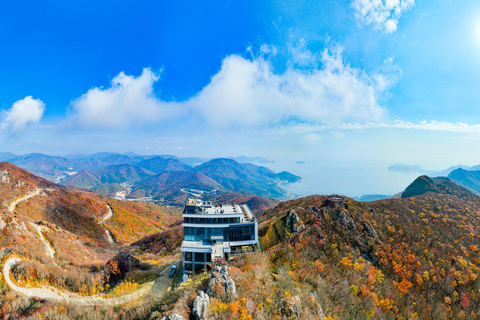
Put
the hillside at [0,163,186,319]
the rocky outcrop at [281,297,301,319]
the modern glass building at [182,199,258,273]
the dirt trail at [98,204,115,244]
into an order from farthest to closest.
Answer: the dirt trail at [98,204,115,244]
the modern glass building at [182,199,258,273]
the hillside at [0,163,186,319]
the rocky outcrop at [281,297,301,319]

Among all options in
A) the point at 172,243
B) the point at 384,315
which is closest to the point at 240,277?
the point at 384,315

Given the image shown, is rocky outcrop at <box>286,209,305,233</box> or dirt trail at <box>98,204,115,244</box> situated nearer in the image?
rocky outcrop at <box>286,209,305,233</box>

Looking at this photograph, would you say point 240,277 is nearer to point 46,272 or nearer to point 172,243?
point 46,272

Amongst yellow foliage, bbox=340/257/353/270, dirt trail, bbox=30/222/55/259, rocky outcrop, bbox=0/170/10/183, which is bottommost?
yellow foliage, bbox=340/257/353/270

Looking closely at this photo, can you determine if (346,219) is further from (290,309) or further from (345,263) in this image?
(290,309)

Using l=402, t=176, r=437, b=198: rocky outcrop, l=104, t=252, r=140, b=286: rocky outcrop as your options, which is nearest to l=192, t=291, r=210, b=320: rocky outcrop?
l=104, t=252, r=140, b=286: rocky outcrop

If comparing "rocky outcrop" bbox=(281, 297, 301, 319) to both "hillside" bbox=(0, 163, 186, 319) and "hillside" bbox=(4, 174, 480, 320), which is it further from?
"hillside" bbox=(0, 163, 186, 319)
